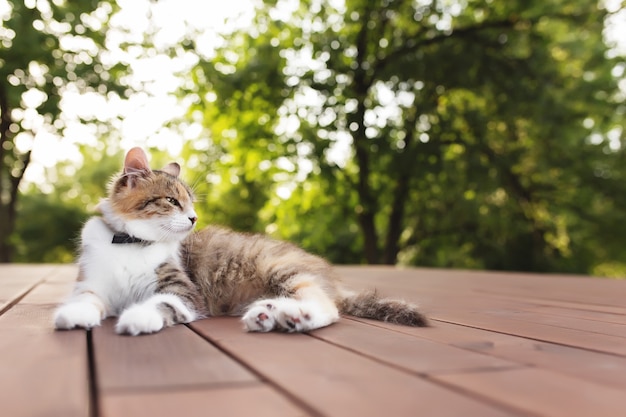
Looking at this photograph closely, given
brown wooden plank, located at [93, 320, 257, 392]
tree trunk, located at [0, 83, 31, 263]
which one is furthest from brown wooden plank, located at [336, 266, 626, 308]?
tree trunk, located at [0, 83, 31, 263]

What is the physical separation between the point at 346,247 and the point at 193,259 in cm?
1318

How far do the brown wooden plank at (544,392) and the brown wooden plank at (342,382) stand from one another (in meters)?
0.07

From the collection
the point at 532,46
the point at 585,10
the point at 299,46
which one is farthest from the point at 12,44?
the point at 585,10

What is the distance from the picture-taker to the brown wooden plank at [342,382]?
111cm

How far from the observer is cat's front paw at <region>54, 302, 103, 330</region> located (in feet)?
6.70

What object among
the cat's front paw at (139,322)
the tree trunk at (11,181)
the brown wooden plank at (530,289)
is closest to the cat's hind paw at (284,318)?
the cat's front paw at (139,322)

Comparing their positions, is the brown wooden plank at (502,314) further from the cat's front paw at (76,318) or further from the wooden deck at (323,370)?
the cat's front paw at (76,318)

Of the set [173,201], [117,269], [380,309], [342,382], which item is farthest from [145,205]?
[342,382]

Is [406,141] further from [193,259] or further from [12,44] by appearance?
[193,259]

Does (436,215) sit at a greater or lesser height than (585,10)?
lesser

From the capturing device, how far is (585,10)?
34.7 feet

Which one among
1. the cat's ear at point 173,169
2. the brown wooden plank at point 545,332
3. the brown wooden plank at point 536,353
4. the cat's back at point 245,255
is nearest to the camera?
the brown wooden plank at point 536,353

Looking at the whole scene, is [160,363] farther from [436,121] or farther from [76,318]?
[436,121]

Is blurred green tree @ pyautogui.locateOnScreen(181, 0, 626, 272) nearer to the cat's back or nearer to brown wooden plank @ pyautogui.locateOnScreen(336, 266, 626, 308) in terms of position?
brown wooden plank @ pyautogui.locateOnScreen(336, 266, 626, 308)
